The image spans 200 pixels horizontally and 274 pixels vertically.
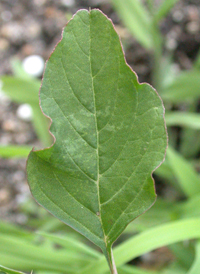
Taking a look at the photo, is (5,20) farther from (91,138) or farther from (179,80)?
(91,138)

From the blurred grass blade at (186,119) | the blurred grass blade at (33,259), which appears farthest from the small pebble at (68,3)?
the blurred grass blade at (33,259)

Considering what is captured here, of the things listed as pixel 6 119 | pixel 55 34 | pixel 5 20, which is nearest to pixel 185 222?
pixel 6 119

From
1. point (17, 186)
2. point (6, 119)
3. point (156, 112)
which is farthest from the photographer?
point (6, 119)

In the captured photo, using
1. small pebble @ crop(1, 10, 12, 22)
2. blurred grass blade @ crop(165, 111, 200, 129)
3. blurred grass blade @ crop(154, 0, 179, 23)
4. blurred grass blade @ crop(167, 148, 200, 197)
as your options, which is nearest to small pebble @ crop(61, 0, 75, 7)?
small pebble @ crop(1, 10, 12, 22)

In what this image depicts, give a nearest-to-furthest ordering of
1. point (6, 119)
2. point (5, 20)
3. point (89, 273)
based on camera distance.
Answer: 1. point (89, 273)
2. point (6, 119)
3. point (5, 20)

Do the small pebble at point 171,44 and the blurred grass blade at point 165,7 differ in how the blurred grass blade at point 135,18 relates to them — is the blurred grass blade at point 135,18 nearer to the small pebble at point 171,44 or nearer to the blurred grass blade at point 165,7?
the blurred grass blade at point 165,7

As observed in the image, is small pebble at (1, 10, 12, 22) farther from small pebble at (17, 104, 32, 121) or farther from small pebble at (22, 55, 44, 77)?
small pebble at (17, 104, 32, 121)

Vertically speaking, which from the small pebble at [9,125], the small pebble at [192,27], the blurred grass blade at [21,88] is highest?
the small pebble at [192,27]
